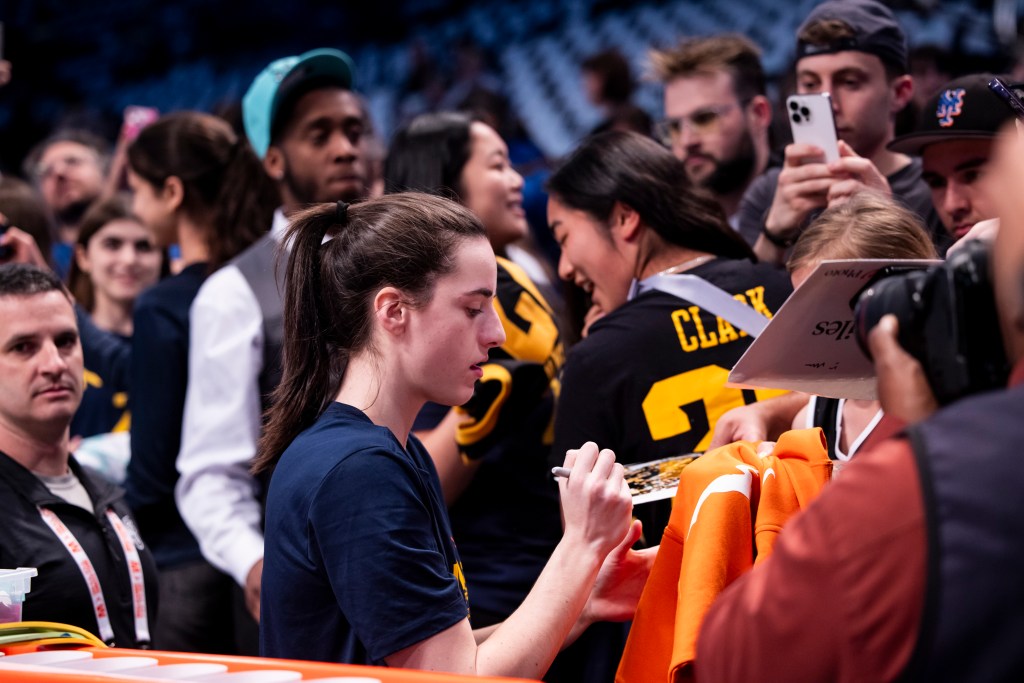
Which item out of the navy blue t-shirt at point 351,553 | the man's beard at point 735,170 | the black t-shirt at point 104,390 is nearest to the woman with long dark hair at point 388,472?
the navy blue t-shirt at point 351,553

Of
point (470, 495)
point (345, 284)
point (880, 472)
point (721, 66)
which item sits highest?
point (721, 66)

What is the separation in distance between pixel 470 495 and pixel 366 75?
21.3ft

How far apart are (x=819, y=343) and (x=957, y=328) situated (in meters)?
0.46

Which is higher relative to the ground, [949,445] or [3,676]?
[949,445]

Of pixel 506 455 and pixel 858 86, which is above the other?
pixel 858 86

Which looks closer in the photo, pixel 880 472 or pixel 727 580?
pixel 880 472

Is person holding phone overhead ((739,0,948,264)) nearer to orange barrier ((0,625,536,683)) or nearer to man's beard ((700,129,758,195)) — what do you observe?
man's beard ((700,129,758,195))

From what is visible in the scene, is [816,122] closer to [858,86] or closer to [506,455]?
[858,86]

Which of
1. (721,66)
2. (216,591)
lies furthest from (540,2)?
(216,591)

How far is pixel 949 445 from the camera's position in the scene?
112cm

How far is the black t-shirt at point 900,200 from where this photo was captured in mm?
2672

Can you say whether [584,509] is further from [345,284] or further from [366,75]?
[366,75]

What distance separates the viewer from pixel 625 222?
255 centimetres

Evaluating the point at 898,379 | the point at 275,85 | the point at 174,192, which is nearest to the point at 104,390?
the point at 174,192
